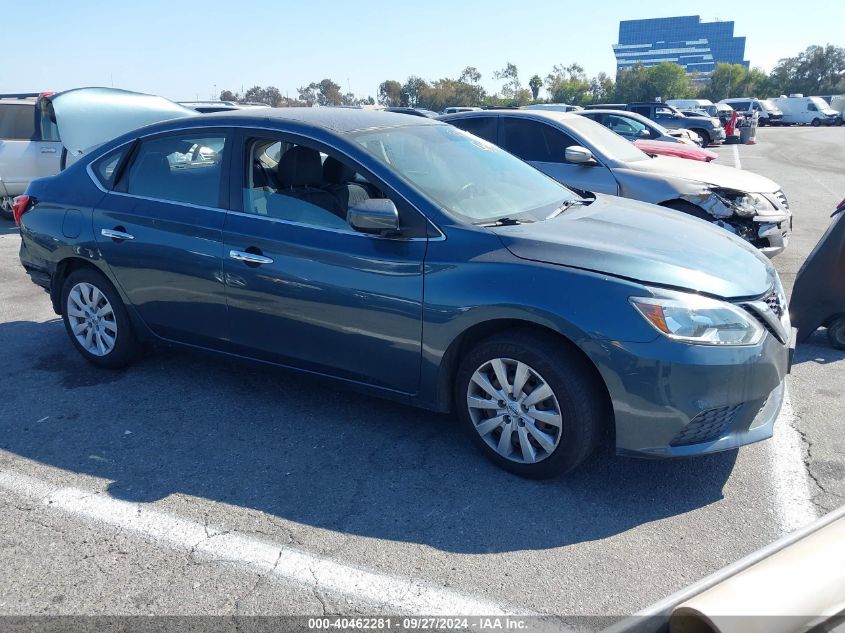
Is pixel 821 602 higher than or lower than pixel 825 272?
lower

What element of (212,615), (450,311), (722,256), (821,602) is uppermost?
(722,256)

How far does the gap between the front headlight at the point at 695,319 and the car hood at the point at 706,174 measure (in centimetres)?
456

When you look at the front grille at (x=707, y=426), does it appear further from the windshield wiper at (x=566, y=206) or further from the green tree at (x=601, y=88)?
the green tree at (x=601, y=88)

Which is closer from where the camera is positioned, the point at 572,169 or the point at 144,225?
the point at 144,225

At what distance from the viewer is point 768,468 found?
3.69 meters

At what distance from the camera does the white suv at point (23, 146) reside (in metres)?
10.8

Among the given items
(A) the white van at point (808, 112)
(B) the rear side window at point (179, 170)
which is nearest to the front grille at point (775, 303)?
(B) the rear side window at point (179, 170)

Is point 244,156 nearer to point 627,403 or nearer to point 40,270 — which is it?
point 40,270

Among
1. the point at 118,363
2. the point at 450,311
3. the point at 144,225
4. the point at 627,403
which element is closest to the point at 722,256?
the point at 627,403

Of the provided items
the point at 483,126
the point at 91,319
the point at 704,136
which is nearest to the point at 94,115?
the point at 91,319

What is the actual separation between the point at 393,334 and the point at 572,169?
484 cm

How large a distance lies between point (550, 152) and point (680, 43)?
16748cm

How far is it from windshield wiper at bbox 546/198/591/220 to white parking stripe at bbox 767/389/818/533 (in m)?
1.74

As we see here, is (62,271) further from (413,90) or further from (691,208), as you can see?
(413,90)
